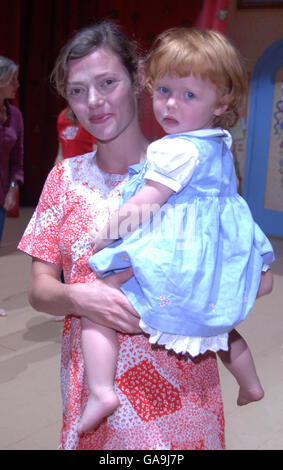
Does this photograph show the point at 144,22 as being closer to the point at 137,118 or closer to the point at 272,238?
the point at 272,238

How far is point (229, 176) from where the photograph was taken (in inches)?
48.8

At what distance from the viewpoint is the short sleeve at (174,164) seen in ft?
3.71

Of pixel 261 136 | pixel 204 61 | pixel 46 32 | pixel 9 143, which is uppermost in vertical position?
pixel 204 61

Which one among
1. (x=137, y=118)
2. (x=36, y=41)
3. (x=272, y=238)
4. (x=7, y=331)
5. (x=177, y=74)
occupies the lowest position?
(x=272, y=238)

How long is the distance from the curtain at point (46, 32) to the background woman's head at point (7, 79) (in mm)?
2628

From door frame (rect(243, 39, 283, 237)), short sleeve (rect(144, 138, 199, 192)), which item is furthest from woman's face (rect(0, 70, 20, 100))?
door frame (rect(243, 39, 283, 237))

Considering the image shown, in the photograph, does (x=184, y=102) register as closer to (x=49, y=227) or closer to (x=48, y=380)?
(x=49, y=227)

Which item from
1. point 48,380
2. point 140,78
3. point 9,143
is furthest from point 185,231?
point 9,143

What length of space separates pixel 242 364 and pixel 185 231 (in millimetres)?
411

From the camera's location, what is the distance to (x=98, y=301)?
117 centimetres

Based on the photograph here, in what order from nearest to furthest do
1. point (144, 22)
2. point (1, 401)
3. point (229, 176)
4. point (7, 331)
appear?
point (229, 176), point (1, 401), point (7, 331), point (144, 22)

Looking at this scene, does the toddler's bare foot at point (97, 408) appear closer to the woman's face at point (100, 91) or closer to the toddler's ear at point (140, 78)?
the woman's face at point (100, 91)

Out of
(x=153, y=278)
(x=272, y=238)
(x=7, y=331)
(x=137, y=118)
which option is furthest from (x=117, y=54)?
(x=272, y=238)

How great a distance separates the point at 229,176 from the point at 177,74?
0.83 ft
